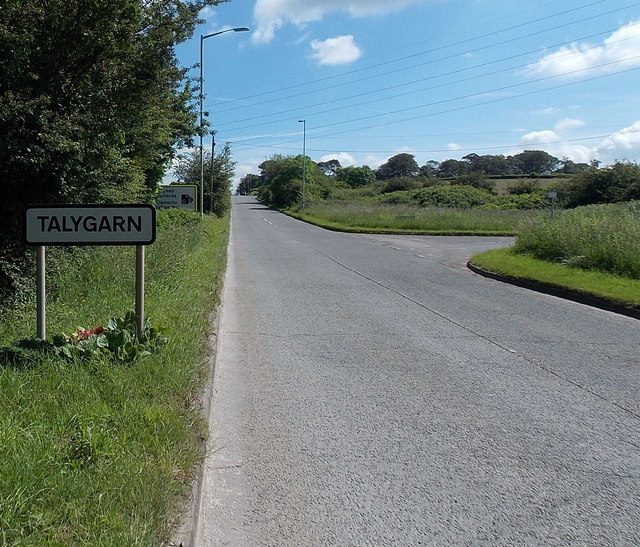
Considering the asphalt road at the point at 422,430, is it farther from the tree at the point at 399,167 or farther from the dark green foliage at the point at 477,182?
the tree at the point at 399,167

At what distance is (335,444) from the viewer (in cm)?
473

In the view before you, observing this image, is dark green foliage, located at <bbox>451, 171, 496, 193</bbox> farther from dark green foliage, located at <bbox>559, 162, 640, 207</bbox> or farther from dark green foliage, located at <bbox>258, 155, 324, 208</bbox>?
dark green foliage, located at <bbox>559, 162, 640, 207</bbox>

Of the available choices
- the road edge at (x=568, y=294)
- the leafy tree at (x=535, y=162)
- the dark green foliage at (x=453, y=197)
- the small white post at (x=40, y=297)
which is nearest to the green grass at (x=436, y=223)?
the road edge at (x=568, y=294)

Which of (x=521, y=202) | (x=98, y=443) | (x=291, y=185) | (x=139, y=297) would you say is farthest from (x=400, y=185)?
(x=98, y=443)

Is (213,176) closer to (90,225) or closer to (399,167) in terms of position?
(90,225)

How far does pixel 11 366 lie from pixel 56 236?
126 cm

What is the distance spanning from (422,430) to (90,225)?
138 inches

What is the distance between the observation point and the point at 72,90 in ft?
29.3

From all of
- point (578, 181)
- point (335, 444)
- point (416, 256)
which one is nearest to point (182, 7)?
point (335, 444)

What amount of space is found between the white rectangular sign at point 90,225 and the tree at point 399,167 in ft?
487

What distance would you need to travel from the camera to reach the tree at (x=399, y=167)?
15275 centimetres

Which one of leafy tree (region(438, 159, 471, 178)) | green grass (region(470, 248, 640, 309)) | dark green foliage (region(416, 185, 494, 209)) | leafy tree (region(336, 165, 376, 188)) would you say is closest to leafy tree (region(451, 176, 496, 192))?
dark green foliage (region(416, 185, 494, 209))

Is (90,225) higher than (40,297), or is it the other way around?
(90,225)

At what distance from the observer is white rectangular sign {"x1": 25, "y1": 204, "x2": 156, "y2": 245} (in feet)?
18.9
